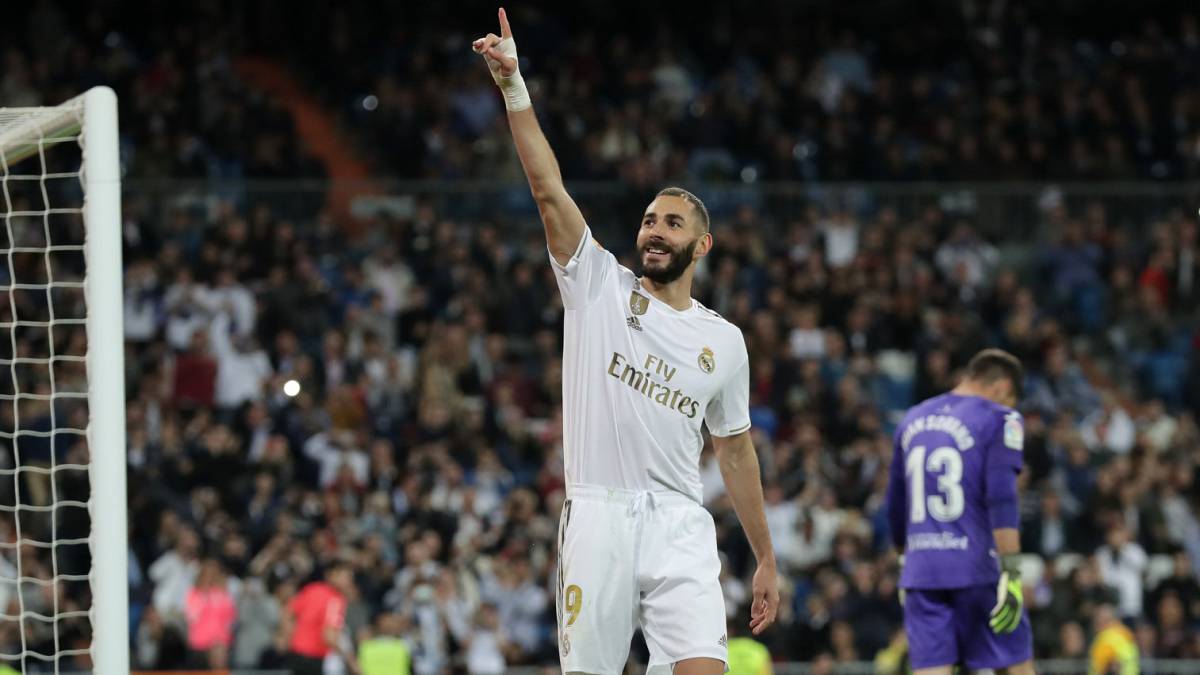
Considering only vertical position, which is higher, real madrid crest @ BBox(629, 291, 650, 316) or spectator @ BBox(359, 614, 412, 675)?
real madrid crest @ BBox(629, 291, 650, 316)

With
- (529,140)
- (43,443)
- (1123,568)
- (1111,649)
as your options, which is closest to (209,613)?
(43,443)

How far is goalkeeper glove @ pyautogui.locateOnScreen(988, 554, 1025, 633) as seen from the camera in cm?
877

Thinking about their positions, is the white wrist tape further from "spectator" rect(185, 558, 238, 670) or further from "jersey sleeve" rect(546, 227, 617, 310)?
"spectator" rect(185, 558, 238, 670)

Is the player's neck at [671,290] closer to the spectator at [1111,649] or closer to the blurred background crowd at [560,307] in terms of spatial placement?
the blurred background crowd at [560,307]

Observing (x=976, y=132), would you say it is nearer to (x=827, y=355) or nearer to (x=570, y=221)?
(x=827, y=355)

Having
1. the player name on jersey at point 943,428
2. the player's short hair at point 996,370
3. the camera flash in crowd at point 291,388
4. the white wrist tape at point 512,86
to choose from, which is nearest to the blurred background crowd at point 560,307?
the camera flash in crowd at point 291,388

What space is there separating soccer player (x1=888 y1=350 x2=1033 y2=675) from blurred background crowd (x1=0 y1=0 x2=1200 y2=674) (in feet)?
→ 17.8

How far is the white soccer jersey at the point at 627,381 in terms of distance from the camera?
630cm

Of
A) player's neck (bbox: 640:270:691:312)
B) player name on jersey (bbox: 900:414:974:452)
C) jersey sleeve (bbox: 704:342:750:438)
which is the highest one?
player's neck (bbox: 640:270:691:312)

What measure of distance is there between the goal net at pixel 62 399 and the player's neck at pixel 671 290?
191cm

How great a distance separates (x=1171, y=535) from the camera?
1677 centimetres

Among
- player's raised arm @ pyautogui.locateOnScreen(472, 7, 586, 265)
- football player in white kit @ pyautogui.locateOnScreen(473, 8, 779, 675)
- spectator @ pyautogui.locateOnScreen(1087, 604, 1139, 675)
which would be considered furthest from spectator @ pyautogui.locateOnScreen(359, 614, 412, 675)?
player's raised arm @ pyautogui.locateOnScreen(472, 7, 586, 265)

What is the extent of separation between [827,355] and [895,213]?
Result: 6.89 feet

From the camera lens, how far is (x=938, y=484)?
9.02m
